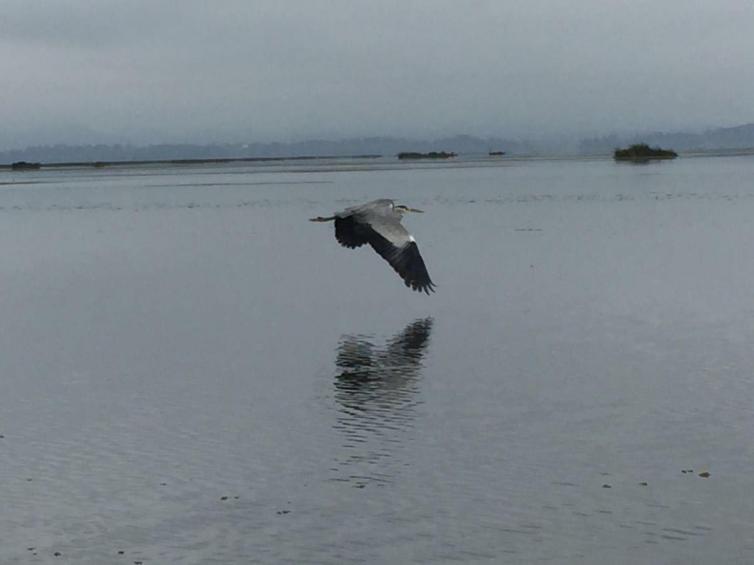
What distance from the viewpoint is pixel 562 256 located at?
938 inches

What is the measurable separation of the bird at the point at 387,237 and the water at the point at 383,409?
2.02 feet

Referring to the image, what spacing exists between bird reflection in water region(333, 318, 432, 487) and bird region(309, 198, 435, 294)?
64cm

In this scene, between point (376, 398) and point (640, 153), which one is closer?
point (376, 398)

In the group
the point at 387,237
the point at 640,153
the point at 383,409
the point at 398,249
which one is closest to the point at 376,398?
the point at 383,409

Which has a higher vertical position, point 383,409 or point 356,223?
point 356,223

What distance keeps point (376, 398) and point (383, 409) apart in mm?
476

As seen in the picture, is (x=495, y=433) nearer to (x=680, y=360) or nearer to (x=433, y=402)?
(x=433, y=402)

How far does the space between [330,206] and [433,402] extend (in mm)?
32559

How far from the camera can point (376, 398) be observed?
475 inches

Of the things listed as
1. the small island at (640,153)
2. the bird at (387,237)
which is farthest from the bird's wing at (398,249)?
the small island at (640,153)

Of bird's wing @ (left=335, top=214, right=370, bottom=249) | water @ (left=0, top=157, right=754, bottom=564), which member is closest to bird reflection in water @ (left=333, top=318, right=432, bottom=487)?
water @ (left=0, top=157, right=754, bottom=564)

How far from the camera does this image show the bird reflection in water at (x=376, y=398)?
980cm

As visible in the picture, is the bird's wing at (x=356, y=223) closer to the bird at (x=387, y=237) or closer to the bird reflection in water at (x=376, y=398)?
the bird at (x=387, y=237)

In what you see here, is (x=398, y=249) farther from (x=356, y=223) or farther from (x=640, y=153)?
(x=640, y=153)
